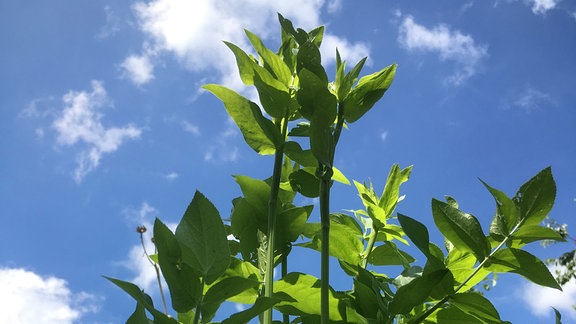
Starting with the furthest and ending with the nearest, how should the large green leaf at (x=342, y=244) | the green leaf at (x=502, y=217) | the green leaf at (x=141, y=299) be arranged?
the large green leaf at (x=342, y=244) → the green leaf at (x=502, y=217) → the green leaf at (x=141, y=299)

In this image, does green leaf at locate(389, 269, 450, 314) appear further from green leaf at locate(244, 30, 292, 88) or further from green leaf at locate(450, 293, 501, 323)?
green leaf at locate(244, 30, 292, 88)

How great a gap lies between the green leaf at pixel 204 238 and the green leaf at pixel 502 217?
26cm

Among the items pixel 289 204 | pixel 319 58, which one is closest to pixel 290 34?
pixel 319 58

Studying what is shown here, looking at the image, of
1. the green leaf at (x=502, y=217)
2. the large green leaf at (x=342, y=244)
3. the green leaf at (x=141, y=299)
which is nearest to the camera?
the green leaf at (x=141, y=299)

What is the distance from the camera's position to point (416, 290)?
51 cm

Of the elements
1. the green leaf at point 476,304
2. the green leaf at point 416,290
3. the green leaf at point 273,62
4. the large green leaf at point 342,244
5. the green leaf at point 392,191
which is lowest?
the green leaf at point 476,304

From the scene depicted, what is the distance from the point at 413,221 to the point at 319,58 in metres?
0.20

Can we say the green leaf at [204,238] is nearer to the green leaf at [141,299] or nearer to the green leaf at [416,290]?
the green leaf at [141,299]

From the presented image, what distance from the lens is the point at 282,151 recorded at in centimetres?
61

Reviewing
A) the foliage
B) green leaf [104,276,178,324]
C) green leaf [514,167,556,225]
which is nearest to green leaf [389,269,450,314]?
the foliage

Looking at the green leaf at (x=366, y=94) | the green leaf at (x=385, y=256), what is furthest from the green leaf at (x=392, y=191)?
the green leaf at (x=366, y=94)

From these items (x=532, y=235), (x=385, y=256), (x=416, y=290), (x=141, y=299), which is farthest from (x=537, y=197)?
(x=141, y=299)

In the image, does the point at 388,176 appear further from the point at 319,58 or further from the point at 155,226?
the point at 155,226

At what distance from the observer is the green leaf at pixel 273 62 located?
0.62 metres
